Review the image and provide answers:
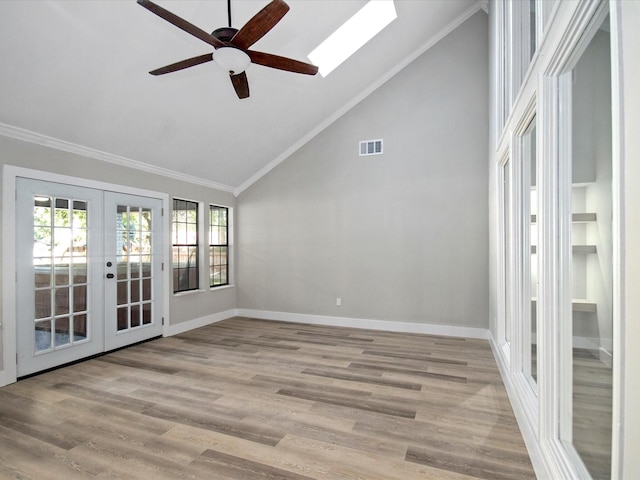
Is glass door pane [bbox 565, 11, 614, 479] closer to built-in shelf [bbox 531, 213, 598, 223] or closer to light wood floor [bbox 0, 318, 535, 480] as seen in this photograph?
built-in shelf [bbox 531, 213, 598, 223]

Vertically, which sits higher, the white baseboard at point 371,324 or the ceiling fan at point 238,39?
the ceiling fan at point 238,39

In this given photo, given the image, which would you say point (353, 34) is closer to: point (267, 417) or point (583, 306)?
point (583, 306)

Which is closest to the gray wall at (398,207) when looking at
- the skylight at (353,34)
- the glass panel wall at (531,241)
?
the skylight at (353,34)

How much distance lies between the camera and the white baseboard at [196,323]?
5.09m

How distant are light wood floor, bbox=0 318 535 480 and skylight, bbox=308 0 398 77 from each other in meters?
3.81

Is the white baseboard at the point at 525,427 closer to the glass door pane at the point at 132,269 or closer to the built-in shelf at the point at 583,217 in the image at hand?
the built-in shelf at the point at 583,217

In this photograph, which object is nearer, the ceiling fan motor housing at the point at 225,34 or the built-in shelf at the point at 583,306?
the built-in shelf at the point at 583,306

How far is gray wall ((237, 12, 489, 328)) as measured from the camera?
4859mm

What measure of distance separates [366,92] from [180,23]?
149 inches

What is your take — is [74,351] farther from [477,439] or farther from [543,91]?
[543,91]

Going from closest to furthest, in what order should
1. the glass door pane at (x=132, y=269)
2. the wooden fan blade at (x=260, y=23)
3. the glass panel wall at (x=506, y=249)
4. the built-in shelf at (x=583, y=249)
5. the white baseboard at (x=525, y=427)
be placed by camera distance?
the built-in shelf at (x=583, y=249), the white baseboard at (x=525, y=427), the wooden fan blade at (x=260, y=23), the glass panel wall at (x=506, y=249), the glass door pane at (x=132, y=269)

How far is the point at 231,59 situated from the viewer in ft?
7.92

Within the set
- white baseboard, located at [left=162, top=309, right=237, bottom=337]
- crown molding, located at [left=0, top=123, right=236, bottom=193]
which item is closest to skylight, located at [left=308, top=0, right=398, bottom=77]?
crown molding, located at [left=0, top=123, right=236, bottom=193]

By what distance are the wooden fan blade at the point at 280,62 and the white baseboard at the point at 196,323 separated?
407cm
